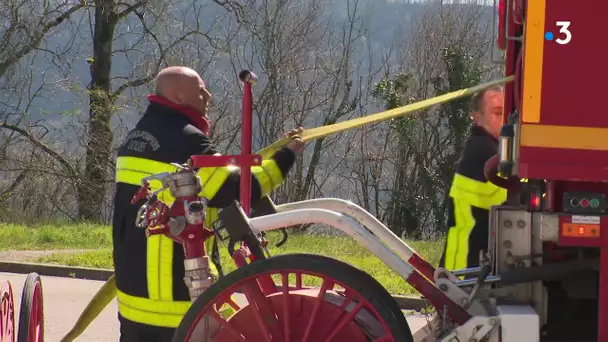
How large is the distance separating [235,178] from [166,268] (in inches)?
20.4

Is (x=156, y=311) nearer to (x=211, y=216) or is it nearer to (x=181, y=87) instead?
(x=211, y=216)

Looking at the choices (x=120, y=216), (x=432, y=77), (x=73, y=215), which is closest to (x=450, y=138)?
(x=432, y=77)

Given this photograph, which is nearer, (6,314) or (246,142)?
(246,142)

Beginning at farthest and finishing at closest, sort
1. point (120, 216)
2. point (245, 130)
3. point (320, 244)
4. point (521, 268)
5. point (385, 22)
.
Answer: point (385, 22) → point (320, 244) → point (120, 216) → point (245, 130) → point (521, 268)

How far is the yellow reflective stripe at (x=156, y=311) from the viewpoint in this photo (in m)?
4.17

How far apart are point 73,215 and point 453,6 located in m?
15.8

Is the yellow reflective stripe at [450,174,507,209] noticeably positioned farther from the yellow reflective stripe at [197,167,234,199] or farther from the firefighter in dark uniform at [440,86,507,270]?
the yellow reflective stripe at [197,167,234,199]

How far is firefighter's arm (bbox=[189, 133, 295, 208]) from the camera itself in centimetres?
398

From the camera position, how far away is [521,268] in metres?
3.28

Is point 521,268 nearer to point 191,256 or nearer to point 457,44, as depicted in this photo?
point 191,256

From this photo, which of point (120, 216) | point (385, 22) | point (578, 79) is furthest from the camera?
point (385, 22)

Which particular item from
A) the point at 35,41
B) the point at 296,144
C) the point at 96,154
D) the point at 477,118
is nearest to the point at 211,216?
the point at 296,144

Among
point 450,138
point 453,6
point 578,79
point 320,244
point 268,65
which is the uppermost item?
point 453,6

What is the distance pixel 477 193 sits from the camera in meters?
4.78
